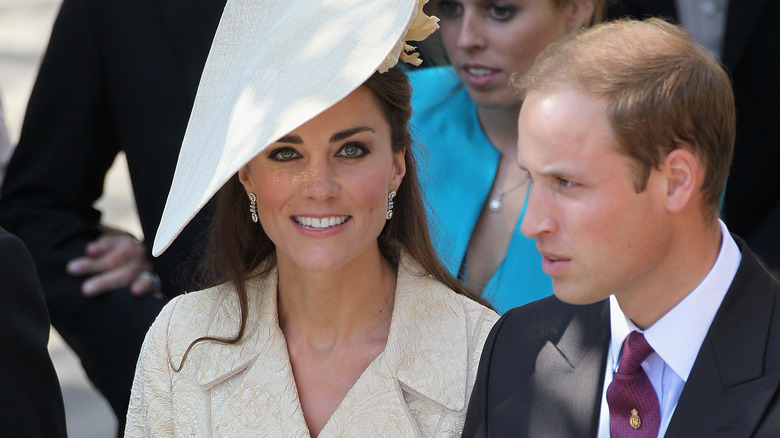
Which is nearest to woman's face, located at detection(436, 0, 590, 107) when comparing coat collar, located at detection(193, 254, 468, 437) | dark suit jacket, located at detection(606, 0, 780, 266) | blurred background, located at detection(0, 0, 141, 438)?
dark suit jacket, located at detection(606, 0, 780, 266)

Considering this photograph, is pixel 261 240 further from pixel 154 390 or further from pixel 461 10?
pixel 461 10

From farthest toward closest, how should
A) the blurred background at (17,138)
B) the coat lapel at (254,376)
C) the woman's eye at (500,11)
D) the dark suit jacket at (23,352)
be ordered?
the blurred background at (17,138) < the woman's eye at (500,11) < the coat lapel at (254,376) < the dark suit jacket at (23,352)

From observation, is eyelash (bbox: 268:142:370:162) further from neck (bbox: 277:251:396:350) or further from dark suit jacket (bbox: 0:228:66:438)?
dark suit jacket (bbox: 0:228:66:438)

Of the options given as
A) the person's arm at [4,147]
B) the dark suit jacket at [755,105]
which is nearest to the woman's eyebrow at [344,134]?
the dark suit jacket at [755,105]

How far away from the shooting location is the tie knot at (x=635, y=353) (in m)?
2.12

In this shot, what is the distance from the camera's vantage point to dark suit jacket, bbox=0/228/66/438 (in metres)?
2.26

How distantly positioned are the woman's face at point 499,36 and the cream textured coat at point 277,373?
0.77 metres

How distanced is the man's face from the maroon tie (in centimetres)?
10

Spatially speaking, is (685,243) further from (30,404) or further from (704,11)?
(704,11)

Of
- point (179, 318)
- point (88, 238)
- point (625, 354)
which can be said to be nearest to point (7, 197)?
point (88, 238)

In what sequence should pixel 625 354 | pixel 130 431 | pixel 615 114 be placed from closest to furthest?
pixel 615 114, pixel 625 354, pixel 130 431

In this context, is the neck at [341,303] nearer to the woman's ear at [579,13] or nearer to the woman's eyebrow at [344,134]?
the woman's eyebrow at [344,134]

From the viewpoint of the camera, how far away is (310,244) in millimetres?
2566

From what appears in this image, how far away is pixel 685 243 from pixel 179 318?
4.09 ft
